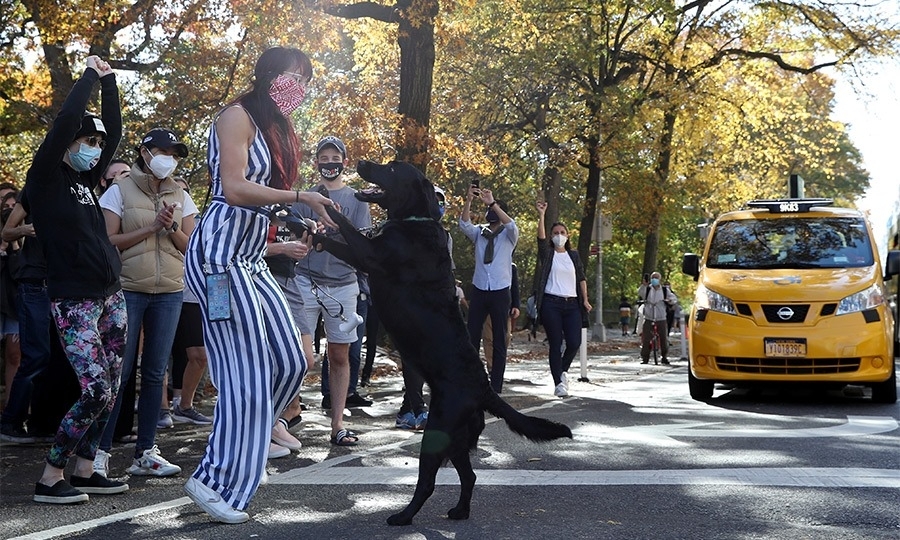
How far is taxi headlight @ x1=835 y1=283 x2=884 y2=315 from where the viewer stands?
1080cm

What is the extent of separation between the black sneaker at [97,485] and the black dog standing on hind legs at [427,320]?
5.84 ft

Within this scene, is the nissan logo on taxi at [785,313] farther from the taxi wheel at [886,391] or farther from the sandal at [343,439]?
the sandal at [343,439]

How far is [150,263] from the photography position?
22.6ft

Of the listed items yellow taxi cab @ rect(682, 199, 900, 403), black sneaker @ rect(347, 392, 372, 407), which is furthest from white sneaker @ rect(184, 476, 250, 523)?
yellow taxi cab @ rect(682, 199, 900, 403)

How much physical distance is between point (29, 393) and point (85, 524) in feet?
12.0

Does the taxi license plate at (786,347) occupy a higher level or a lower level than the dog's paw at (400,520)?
higher

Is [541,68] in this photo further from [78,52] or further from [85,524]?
[85,524]

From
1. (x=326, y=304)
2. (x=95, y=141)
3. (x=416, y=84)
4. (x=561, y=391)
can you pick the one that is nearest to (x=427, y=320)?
(x=95, y=141)

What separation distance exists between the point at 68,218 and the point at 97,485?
1414mm

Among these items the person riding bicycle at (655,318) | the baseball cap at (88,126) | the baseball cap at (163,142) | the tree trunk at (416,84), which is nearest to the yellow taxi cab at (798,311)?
the tree trunk at (416,84)

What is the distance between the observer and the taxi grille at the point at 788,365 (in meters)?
10.6

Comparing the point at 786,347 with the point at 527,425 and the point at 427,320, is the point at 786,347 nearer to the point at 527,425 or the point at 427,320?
the point at 527,425

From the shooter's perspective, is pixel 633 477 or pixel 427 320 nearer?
pixel 427 320

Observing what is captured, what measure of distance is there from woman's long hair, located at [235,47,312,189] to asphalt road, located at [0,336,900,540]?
1.58 meters
